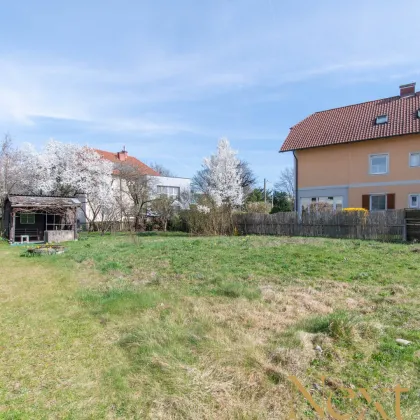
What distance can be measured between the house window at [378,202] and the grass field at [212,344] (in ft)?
54.2

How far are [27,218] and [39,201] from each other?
3.33m

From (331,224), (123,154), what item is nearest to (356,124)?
(331,224)

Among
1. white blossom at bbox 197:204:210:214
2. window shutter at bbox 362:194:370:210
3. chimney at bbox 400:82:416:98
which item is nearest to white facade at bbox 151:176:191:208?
white blossom at bbox 197:204:210:214

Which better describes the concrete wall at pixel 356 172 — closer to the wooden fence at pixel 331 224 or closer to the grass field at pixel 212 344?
the wooden fence at pixel 331 224

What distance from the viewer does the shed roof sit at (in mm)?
19997

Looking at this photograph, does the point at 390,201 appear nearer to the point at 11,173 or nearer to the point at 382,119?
the point at 382,119

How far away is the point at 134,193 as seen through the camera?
2939 centimetres

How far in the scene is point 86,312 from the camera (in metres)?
5.38

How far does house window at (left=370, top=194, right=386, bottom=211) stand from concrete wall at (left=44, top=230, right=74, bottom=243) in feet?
66.8

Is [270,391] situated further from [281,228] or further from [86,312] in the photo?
[281,228]

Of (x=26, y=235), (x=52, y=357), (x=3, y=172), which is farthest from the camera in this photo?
(x=3, y=172)

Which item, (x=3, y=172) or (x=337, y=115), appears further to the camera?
(x=3, y=172)

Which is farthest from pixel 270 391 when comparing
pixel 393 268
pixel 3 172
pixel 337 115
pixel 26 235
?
pixel 3 172

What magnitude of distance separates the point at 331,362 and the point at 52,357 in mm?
3091
